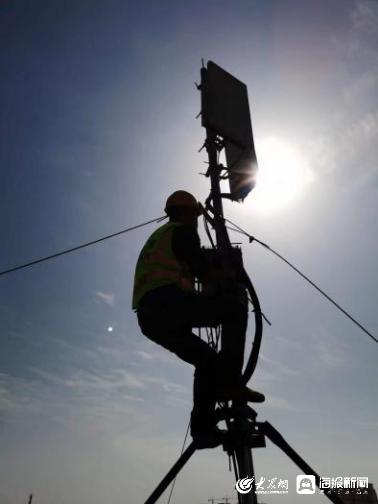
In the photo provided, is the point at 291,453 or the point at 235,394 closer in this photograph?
the point at 291,453

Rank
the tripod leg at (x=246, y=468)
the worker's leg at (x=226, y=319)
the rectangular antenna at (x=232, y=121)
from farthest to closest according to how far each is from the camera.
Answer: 1. the rectangular antenna at (x=232, y=121)
2. the worker's leg at (x=226, y=319)
3. the tripod leg at (x=246, y=468)

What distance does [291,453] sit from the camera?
299 centimetres

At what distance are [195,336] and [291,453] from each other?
132 centimetres

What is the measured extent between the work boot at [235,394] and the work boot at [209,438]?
11.5 inches

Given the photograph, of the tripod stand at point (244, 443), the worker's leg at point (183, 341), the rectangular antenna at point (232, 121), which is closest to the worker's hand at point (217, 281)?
the worker's leg at point (183, 341)

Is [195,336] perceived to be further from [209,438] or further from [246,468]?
[246,468]

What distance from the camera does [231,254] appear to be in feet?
14.1

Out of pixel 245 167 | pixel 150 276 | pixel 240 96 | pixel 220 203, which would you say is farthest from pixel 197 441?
pixel 240 96

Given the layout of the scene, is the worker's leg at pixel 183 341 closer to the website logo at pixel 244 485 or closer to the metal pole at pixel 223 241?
the metal pole at pixel 223 241

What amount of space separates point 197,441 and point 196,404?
1.05 feet

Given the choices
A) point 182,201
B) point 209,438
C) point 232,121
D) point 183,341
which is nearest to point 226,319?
point 183,341

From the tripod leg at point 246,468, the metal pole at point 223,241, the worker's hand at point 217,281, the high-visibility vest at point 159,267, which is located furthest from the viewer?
the worker's hand at point 217,281

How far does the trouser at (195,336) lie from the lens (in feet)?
10.1

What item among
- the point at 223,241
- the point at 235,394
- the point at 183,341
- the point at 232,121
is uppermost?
the point at 232,121
